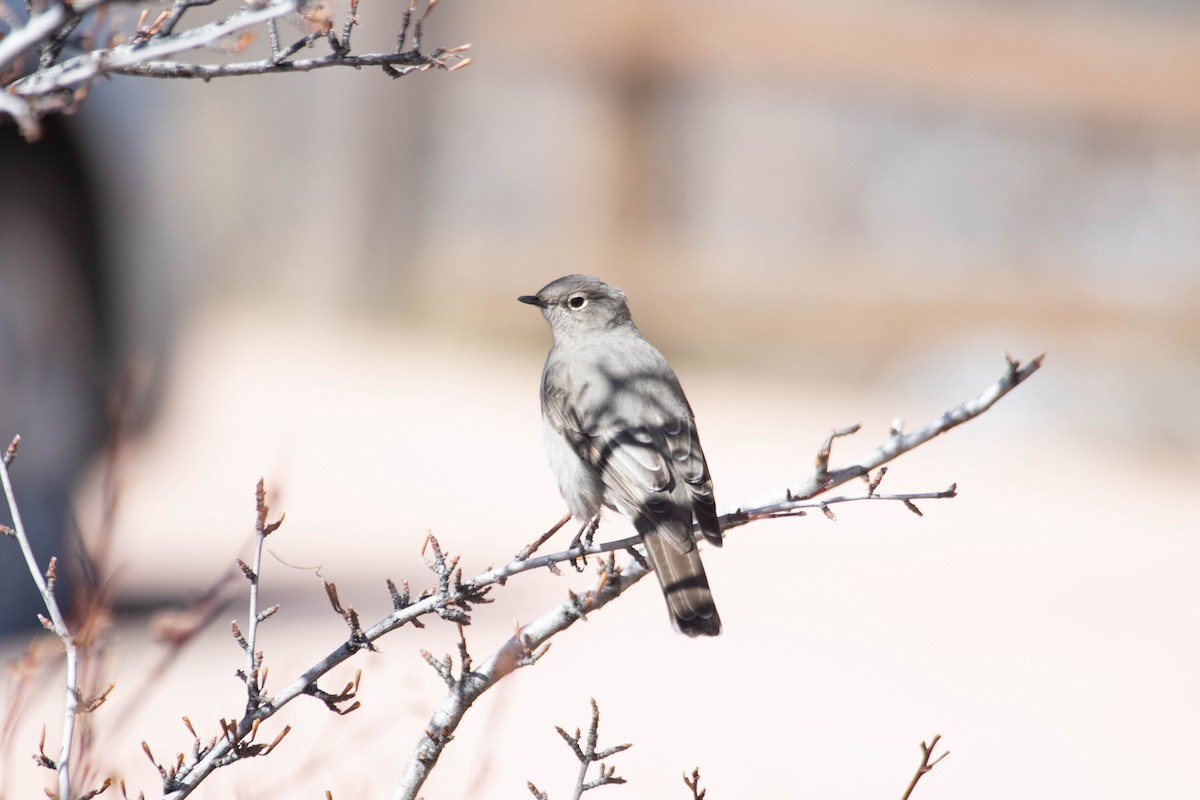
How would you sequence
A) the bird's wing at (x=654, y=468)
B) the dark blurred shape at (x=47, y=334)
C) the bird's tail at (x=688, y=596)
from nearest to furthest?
the bird's tail at (x=688, y=596)
the bird's wing at (x=654, y=468)
the dark blurred shape at (x=47, y=334)

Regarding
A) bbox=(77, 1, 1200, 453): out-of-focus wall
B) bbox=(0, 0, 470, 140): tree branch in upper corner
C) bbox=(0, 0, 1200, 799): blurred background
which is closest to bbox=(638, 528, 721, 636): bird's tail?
bbox=(0, 0, 1200, 799): blurred background

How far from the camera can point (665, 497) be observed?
13.5 ft

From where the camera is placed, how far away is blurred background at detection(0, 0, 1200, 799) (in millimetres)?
6492

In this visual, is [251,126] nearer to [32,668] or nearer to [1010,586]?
[1010,586]

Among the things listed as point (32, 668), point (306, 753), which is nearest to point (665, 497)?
point (306, 753)

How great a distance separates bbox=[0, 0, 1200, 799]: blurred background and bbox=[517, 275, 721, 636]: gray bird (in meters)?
0.96

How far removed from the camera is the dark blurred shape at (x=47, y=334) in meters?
6.91

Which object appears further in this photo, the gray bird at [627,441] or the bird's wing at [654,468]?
the bird's wing at [654,468]

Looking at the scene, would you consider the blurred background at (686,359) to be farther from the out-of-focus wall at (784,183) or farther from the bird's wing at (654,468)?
the bird's wing at (654,468)

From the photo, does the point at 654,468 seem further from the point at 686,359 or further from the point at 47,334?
the point at 686,359

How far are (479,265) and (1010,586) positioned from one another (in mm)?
9358

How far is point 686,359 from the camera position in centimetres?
1547

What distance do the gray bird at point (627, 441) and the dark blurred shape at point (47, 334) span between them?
3.09 meters

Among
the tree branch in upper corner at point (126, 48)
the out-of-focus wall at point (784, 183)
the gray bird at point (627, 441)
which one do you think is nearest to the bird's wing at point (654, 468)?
the gray bird at point (627, 441)
